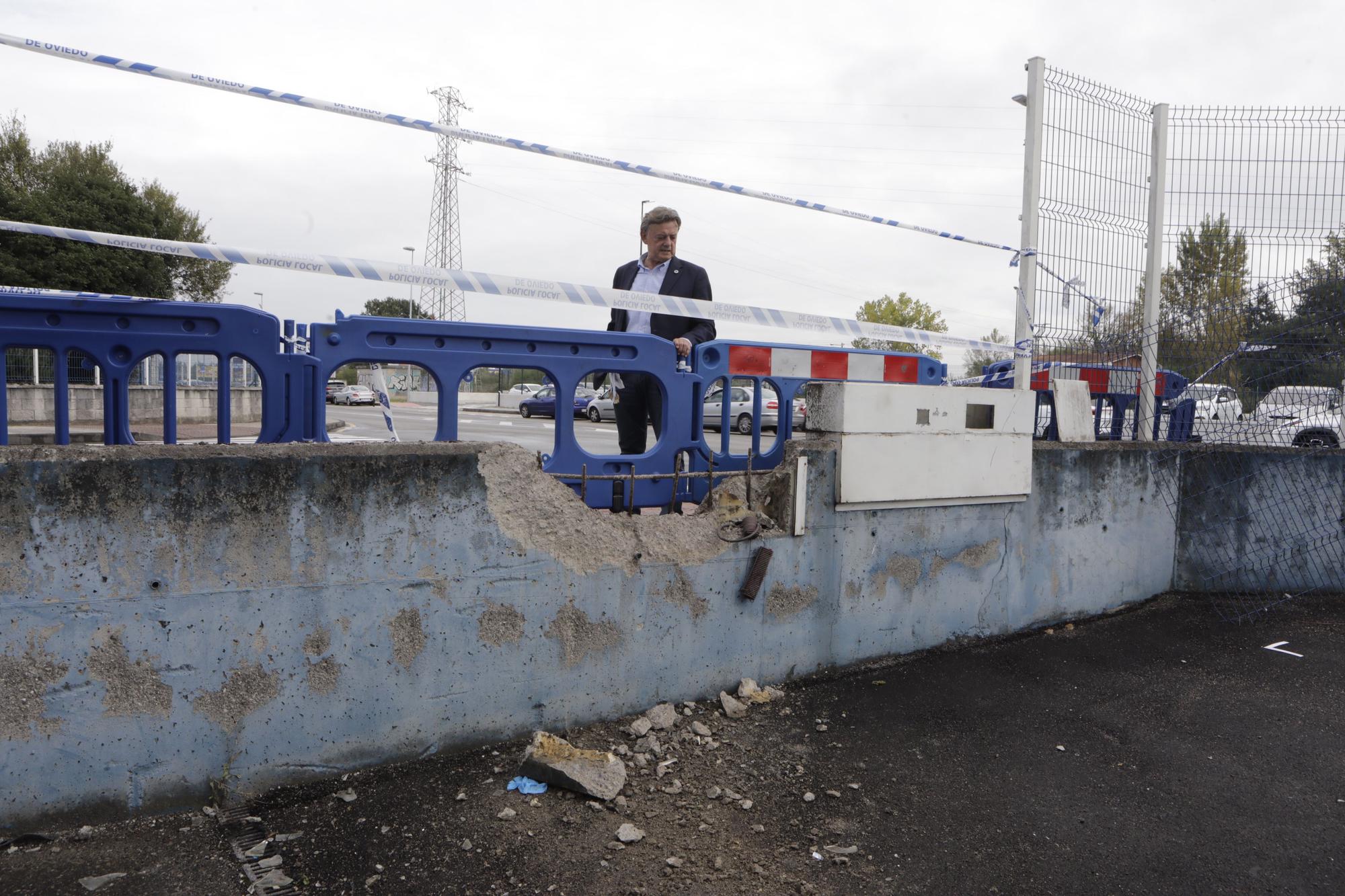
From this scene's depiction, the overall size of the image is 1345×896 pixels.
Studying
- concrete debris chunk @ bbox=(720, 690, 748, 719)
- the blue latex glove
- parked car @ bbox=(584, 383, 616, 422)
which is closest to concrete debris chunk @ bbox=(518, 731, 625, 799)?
the blue latex glove

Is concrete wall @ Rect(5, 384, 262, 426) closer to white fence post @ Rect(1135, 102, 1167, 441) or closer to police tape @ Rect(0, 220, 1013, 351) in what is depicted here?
police tape @ Rect(0, 220, 1013, 351)

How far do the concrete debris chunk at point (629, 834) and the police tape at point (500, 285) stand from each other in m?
2.41

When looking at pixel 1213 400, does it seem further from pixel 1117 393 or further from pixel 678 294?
pixel 678 294

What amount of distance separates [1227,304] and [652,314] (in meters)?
4.09

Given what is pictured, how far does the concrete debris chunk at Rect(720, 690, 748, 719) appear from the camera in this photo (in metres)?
3.92

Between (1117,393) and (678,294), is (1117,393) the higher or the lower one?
the lower one

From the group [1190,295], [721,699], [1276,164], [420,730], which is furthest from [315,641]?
[1276,164]

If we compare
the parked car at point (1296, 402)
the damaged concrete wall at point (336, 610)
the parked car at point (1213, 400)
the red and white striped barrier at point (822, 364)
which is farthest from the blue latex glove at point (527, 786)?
the parked car at point (1296, 402)

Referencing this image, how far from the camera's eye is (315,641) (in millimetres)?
3174

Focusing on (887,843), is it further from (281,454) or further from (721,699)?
(281,454)

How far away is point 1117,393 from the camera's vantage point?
6.12 metres

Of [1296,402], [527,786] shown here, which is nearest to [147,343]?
[527,786]

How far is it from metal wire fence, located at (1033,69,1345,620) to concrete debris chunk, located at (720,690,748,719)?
3.23m

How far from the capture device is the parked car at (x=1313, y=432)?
6012 mm
